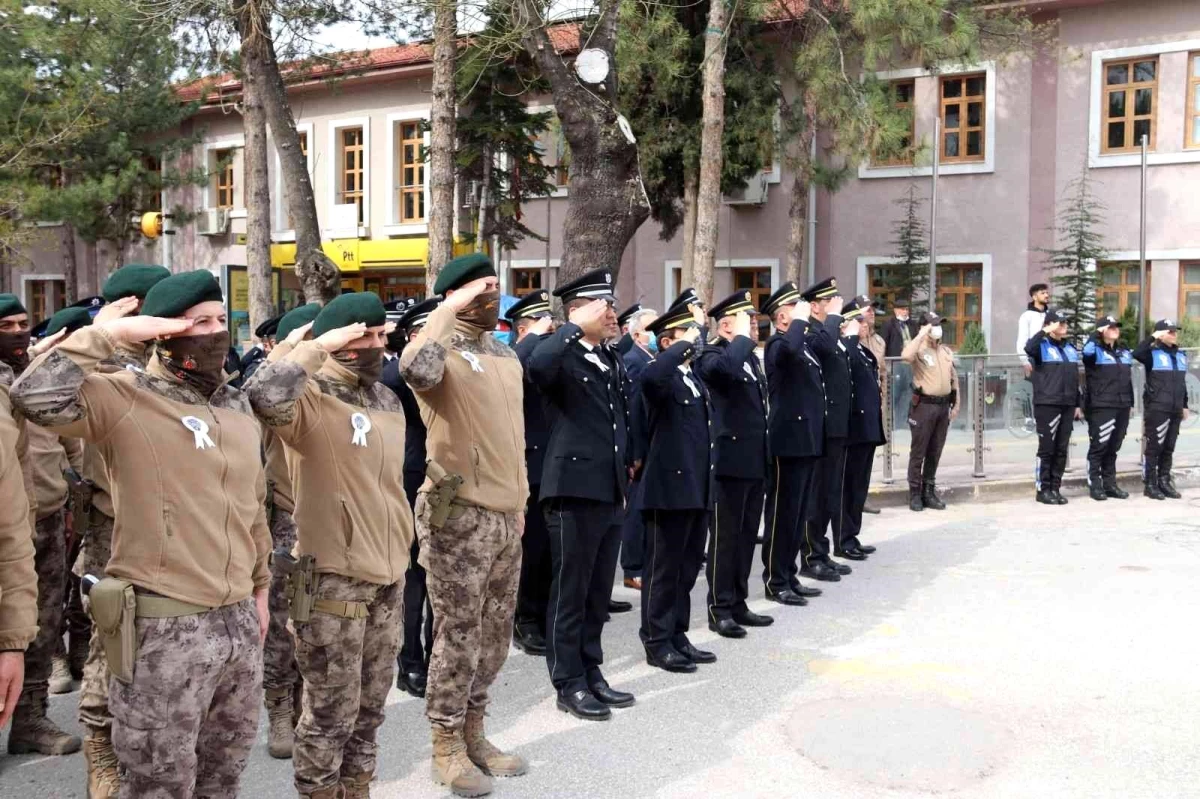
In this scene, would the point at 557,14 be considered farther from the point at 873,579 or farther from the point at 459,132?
the point at 459,132

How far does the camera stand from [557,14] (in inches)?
445

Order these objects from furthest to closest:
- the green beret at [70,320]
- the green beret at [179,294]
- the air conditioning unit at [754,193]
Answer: the air conditioning unit at [754,193] < the green beret at [70,320] < the green beret at [179,294]

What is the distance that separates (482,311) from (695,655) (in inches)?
106

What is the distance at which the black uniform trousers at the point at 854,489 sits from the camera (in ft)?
31.5

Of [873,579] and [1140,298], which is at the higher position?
[1140,298]

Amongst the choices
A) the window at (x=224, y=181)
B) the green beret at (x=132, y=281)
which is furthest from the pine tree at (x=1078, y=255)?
the window at (x=224, y=181)

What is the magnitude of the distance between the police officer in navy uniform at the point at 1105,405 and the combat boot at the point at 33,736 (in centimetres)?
1113

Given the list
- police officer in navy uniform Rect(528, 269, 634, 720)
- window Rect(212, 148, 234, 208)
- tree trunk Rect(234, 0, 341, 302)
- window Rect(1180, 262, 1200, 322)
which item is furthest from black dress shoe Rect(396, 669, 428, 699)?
window Rect(212, 148, 234, 208)

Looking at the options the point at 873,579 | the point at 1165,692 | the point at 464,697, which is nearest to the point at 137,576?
the point at 464,697

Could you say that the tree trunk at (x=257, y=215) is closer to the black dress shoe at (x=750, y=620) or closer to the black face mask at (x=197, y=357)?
the black dress shoe at (x=750, y=620)

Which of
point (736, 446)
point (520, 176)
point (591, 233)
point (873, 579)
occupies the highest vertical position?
point (520, 176)

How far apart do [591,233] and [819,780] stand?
7034mm

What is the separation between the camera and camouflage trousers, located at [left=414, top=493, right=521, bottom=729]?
15.6ft

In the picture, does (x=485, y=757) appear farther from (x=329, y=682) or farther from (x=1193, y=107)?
Result: (x=1193, y=107)
